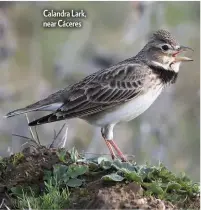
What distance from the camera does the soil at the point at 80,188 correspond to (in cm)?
651

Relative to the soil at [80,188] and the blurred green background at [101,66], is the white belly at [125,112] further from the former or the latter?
the blurred green background at [101,66]

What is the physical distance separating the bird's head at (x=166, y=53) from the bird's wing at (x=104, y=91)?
0.96 ft

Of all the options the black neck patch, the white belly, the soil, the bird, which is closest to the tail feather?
the bird

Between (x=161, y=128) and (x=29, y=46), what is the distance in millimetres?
4109

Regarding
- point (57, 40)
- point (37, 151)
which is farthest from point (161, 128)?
point (37, 151)

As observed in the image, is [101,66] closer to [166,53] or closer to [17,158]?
[166,53]

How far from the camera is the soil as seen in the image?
6.51 m

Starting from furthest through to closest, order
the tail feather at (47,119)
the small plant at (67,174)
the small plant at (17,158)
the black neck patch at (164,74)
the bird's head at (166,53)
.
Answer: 1. the bird's head at (166,53)
2. the black neck patch at (164,74)
3. the tail feather at (47,119)
4. the small plant at (17,158)
5. the small plant at (67,174)

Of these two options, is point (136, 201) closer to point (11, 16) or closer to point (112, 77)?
point (112, 77)

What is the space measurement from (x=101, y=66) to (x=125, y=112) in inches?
198

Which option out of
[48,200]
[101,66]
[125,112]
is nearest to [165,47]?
[125,112]

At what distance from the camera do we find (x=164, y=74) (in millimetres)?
9727

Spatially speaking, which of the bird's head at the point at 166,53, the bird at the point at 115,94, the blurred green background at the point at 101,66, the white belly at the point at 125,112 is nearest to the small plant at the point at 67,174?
the bird at the point at 115,94

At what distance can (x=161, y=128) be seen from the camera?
12852mm
